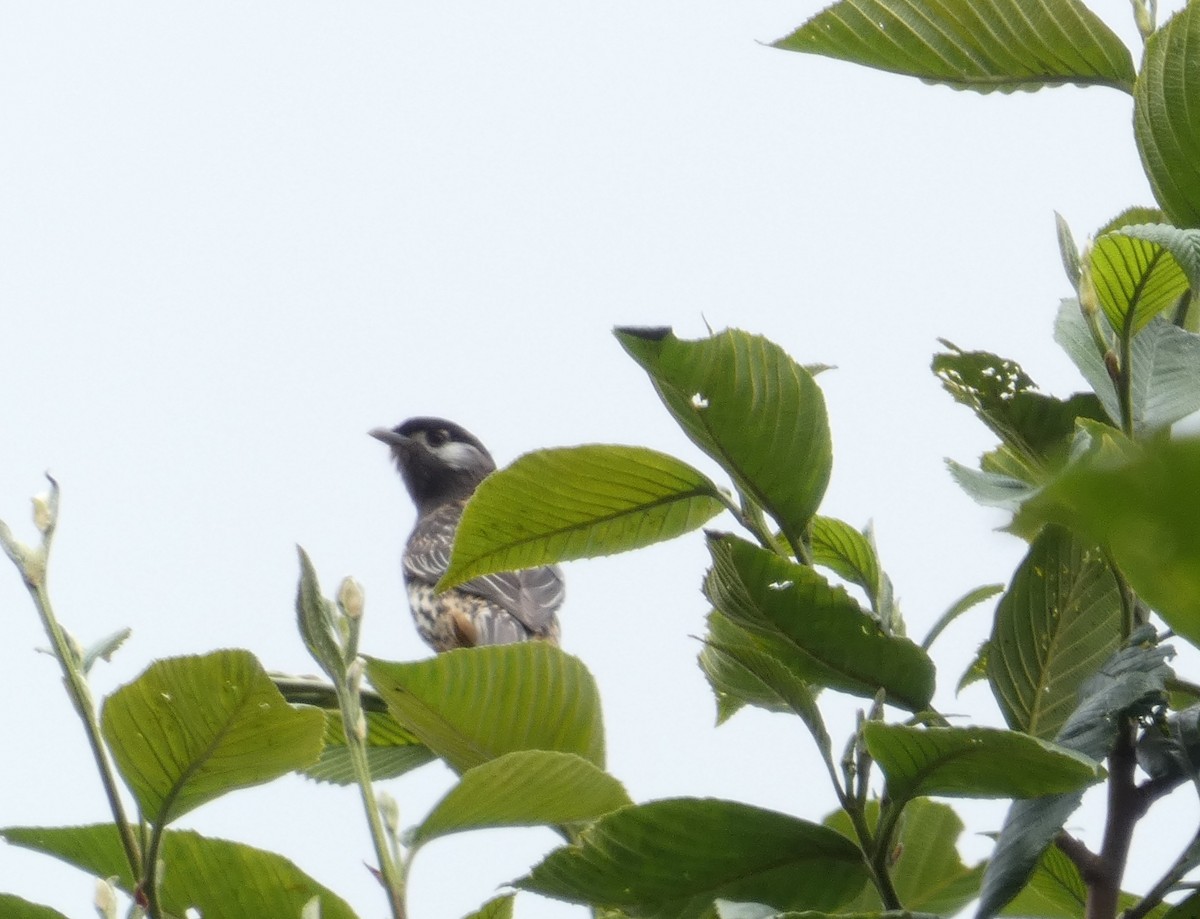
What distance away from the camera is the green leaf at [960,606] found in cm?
128

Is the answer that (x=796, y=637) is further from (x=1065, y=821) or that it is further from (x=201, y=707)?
(x=201, y=707)

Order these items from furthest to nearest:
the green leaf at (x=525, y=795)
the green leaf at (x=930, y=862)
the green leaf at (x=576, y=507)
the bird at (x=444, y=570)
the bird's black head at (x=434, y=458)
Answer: the bird's black head at (x=434, y=458) → the bird at (x=444, y=570) → the green leaf at (x=930, y=862) → the green leaf at (x=576, y=507) → the green leaf at (x=525, y=795)

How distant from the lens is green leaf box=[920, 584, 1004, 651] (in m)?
1.28

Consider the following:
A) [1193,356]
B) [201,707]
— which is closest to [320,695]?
[201,707]

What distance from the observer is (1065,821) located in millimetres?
1022

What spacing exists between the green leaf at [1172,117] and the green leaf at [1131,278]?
11cm

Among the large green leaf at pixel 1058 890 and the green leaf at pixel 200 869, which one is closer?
the green leaf at pixel 200 869

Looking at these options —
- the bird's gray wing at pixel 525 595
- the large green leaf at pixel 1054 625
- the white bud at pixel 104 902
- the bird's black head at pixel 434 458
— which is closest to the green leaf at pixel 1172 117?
the large green leaf at pixel 1054 625

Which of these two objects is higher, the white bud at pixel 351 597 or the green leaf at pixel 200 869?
the white bud at pixel 351 597

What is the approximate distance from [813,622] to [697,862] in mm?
212

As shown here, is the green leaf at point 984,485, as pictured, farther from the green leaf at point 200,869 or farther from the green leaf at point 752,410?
the green leaf at point 200,869

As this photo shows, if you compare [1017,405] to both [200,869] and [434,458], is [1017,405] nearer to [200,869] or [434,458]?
[200,869]

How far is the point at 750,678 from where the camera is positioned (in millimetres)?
1348

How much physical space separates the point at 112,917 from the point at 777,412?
2.17 ft
